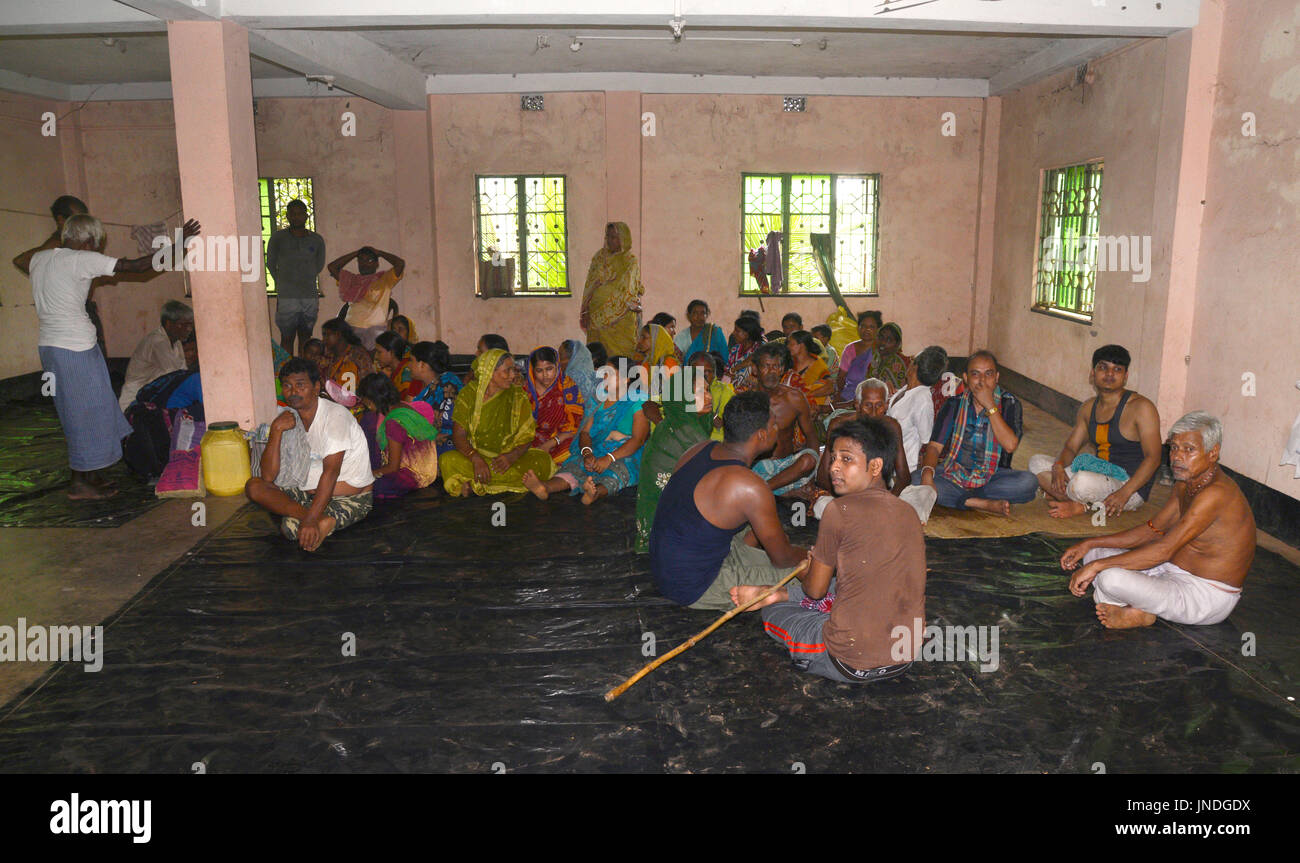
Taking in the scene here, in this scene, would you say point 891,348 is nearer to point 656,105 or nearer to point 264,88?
point 656,105

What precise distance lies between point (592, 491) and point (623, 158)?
5.78 m

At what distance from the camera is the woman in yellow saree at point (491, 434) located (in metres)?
6.16

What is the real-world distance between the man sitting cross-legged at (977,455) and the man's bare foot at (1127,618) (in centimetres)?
167

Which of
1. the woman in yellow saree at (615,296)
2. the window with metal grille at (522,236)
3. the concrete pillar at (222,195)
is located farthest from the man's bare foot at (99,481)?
the window with metal grille at (522,236)

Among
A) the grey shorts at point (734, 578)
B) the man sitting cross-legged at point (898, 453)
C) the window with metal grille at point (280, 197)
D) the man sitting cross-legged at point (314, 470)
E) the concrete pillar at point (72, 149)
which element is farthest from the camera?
the window with metal grille at point (280, 197)

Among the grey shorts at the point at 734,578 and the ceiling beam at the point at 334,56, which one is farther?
the ceiling beam at the point at 334,56

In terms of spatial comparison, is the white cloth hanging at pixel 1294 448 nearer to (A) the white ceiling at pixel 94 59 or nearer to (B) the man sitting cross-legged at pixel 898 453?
(B) the man sitting cross-legged at pixel 898 453

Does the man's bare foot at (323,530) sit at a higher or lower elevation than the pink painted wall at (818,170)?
lower

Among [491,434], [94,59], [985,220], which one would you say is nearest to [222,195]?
[491,434]

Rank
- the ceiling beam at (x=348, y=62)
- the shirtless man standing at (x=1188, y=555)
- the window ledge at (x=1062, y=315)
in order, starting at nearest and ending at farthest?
1. the shirtless man standing at (x=1188, y=555)
2. the ceiling beam at (x=348, y=62)
3. the window ledge at (x=1062, y=315)

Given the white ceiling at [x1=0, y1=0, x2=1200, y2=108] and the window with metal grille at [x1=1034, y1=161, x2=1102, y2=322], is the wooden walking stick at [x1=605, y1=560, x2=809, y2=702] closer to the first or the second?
the white ceiling at [x1=0, y1=0, x2=1200, y2=108]

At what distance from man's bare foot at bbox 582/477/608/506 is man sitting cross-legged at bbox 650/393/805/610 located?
5.56 ft
